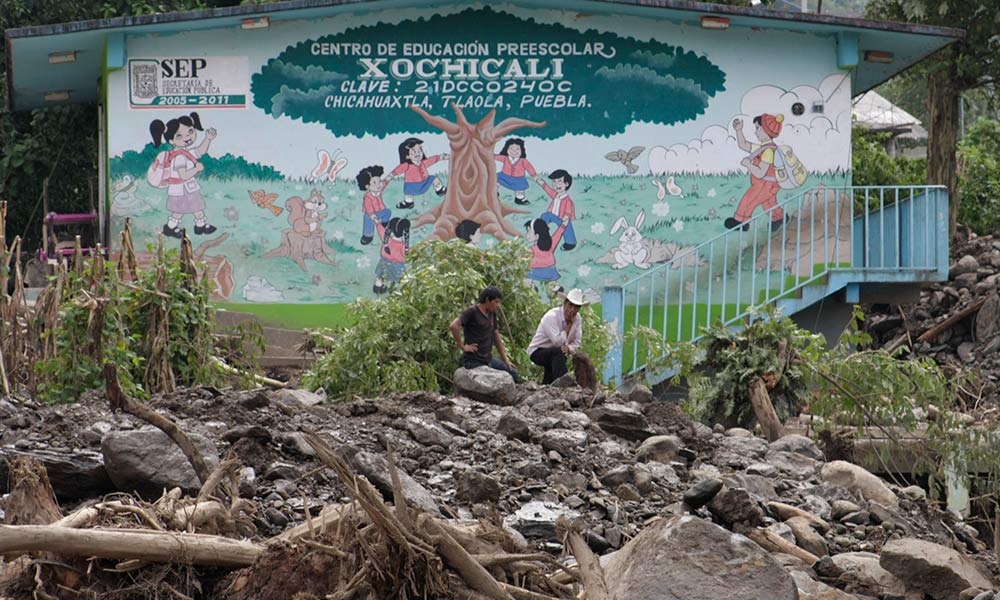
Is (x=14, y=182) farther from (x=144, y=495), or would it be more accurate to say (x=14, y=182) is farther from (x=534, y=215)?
(x=144, y=495)

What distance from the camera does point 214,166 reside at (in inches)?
655

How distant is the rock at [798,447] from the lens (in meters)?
10.6

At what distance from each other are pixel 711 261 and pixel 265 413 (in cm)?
830

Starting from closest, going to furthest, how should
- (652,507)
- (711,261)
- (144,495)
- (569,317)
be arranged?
(144,495) < (652,507) < (569,317) < (711,261)

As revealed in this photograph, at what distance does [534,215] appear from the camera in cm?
→ 1683

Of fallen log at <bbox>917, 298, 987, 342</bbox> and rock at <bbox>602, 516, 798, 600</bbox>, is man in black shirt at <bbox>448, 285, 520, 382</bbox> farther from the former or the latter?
fallen log at <bbox>917, 298, 987, 342</bbox>

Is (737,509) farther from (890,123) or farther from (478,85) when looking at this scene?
(890,123)

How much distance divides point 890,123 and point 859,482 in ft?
63.8

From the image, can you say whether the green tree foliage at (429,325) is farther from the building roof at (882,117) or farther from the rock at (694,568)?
the building roof at (882,117)

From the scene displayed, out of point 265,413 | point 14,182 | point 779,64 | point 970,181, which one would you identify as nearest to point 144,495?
point 265,413

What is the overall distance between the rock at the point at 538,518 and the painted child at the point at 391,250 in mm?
8922

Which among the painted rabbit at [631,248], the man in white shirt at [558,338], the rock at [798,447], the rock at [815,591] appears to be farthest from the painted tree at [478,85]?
the rock at [815,591]

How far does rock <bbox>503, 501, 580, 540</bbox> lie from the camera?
758 cm

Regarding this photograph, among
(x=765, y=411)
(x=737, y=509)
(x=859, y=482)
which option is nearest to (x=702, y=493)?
(x=737, y=509)
